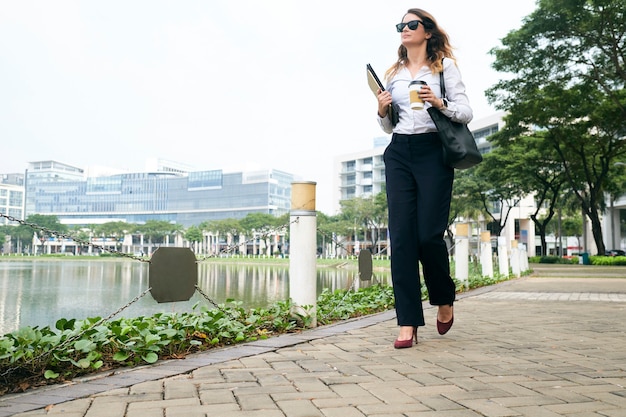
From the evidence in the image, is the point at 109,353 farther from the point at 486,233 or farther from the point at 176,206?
the point at 176,206

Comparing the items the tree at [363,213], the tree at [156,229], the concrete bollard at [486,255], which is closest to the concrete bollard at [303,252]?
the concrete bollard at [486,255]

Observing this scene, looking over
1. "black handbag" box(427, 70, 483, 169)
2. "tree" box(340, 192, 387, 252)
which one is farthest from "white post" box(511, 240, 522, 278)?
"tree" box(340, 192, 387, 252)

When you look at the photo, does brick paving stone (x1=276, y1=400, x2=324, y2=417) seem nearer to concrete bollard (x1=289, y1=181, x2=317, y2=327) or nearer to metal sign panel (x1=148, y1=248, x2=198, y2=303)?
metal sign panel (x1=148, y1=248, x2=198, y2=303)

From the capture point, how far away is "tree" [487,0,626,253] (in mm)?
16297

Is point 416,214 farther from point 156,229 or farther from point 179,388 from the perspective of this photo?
point 156,229

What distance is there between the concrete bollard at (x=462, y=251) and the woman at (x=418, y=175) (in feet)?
17.9

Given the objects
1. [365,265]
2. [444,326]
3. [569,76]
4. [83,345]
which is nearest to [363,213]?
[569,76]

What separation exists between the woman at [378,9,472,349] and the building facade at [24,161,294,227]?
102771mm

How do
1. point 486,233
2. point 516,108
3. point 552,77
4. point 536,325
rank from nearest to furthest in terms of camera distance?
1. point 536,325
2. point 486,233
3. point 552,77
4. point 516,108

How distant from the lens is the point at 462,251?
8898 millimetres

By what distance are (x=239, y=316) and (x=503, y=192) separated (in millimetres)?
33484

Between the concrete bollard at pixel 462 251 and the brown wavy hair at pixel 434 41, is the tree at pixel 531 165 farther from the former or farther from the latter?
the brown wavy hair at pixel 434 41

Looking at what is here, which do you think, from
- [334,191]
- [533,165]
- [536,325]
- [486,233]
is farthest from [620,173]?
[334,191]

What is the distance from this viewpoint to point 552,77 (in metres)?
19.5
